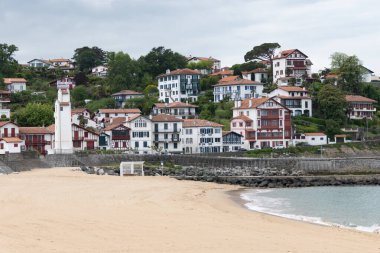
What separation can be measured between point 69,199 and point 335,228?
1411 cm

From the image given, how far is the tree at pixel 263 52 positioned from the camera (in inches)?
4483

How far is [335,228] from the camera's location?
27.0m

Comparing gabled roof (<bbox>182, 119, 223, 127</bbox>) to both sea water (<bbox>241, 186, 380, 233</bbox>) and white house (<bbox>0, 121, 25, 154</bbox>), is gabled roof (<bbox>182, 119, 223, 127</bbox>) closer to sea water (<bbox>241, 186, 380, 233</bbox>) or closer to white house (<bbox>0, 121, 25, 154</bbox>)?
white house (<bbox>0, 121, 25, 154</bbox>)

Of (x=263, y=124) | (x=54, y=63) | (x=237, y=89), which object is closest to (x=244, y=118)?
(x=263, y=124)

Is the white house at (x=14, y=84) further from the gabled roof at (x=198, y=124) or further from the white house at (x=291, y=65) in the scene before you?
the white house at (x=291, y=65)

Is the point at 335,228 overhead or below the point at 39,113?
below

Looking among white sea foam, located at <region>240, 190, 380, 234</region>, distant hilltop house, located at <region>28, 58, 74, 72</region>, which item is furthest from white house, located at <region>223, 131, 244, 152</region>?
distant hilltop house, located at <region>28, 58, 74, 72</region>

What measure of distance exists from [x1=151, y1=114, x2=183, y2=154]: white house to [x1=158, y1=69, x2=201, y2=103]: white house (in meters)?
20.0

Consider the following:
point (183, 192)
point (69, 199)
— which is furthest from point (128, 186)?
point (69, 199)

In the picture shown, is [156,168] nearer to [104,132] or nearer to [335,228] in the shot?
[104,132]

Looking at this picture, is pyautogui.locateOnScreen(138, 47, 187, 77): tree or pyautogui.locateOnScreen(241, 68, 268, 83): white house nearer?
pyautogui.locateOnScreen(241, 68, 268, 83): white house

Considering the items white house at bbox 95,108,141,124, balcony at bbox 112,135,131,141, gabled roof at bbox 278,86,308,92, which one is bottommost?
balcony at bbox 112,135,131,141

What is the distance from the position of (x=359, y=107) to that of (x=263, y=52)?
94.7ft

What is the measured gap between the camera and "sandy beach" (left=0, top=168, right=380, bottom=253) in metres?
19.5
